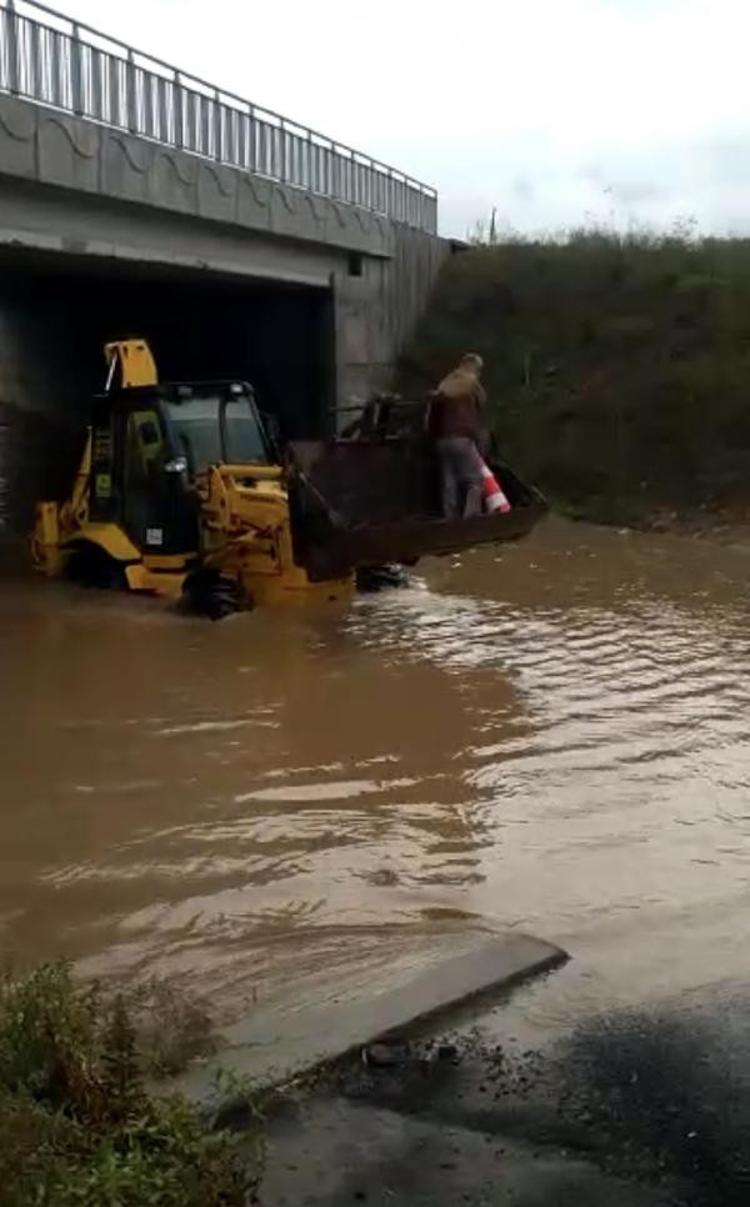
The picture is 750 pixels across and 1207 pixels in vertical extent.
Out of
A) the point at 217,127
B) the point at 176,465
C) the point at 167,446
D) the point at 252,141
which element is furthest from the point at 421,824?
the point at 252,141

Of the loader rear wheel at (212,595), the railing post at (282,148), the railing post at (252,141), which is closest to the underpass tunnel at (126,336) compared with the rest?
the railing post at (282,148)

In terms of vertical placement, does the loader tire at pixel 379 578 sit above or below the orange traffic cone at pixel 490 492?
below

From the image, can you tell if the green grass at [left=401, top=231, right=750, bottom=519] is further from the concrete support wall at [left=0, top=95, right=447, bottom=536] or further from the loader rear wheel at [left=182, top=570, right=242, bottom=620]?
the loader rear wheel at [left=182, top=570, right=242, bottom=620]

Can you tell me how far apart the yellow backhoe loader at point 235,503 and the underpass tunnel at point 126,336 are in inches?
436

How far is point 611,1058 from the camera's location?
17.7ft

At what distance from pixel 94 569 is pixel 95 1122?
13.6 m

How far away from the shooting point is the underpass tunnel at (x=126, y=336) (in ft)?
97.6

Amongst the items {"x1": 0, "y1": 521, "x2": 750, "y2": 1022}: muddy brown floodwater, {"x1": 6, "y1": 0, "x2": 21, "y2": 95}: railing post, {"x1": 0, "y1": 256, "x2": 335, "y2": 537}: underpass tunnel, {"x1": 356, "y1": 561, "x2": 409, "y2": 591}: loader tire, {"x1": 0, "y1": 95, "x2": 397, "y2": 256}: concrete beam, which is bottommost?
{"x1": 0, "y1": 521, "x2": 750, "y2": 1022}: muddy brown floodwater

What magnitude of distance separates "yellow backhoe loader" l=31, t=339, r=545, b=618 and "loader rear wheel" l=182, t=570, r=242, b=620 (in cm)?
1

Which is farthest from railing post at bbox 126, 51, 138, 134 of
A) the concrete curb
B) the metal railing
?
the concrete curb

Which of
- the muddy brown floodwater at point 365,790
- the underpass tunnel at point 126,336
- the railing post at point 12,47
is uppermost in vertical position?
the railing post at point 12,47

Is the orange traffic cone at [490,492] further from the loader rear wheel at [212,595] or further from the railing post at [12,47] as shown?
the railing post at [12,47]

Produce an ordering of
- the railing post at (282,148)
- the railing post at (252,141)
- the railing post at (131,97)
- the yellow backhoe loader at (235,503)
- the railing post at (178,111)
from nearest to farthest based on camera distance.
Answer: the yellow backhoe loader at (235,503) < the railing post at (131,97) < the railing post at (178,111) < the railing post at (252,141) < the railing post at (282,148)

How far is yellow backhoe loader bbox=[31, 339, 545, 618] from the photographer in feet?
48.6
